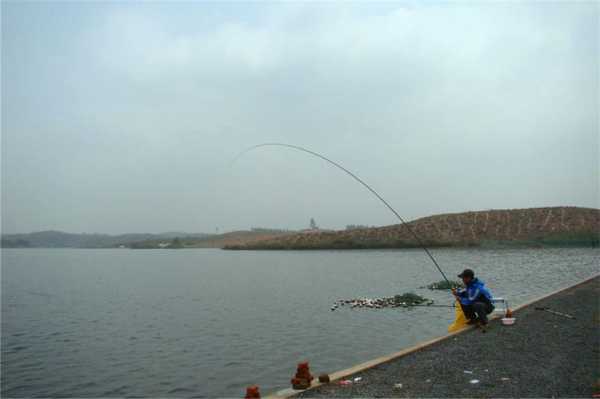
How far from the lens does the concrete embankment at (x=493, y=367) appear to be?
643 centimetres

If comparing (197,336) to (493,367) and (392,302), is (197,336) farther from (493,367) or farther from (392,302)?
(493,367)

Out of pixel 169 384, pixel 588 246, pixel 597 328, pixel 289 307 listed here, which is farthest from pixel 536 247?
pixel 169 384

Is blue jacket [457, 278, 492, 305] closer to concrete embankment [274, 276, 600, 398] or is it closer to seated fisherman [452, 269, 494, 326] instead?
seated fisherman [452, 269, 494, 326]

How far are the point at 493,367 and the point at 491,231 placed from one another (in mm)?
77037

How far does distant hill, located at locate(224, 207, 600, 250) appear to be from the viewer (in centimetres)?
7038

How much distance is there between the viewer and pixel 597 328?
10.1m

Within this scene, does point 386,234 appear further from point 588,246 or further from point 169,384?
point 169,384

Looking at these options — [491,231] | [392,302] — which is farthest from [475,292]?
[491,231]

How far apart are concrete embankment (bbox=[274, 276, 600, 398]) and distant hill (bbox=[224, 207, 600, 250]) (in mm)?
65003

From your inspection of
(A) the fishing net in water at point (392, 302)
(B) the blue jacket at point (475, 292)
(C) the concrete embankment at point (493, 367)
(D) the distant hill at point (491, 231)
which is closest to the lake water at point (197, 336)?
(A) the fishing net in water at point (392, 302)

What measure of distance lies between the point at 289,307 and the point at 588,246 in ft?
Answer: 201

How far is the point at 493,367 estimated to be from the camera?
746 centimetres

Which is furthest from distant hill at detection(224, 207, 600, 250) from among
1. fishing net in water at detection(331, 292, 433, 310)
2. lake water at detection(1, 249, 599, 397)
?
fishing net in water at detection(331, 292, 433, 310)

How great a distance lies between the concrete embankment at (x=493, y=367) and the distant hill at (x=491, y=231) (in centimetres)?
6500
